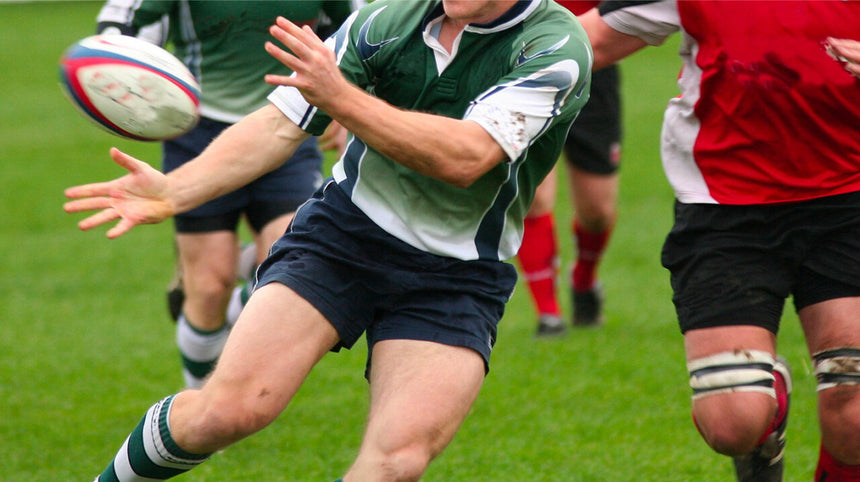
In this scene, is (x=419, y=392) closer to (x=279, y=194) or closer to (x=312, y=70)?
(x=312, y=70)

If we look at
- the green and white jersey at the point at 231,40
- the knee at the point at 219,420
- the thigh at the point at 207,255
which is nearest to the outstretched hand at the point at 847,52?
the knee at the point at 219,420

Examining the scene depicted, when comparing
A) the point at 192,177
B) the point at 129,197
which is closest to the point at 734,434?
the point at 192,177

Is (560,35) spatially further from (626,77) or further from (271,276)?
(626,77)

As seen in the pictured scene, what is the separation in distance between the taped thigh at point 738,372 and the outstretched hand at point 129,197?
163 centimetres

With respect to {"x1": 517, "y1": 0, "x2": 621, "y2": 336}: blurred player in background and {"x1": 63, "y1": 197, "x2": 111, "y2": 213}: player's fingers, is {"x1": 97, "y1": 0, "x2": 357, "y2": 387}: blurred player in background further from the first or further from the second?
{"x1": 517, "y1": 0, "x2": 621, "y2": 336}: blurred player in background

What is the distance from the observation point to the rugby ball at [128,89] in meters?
3.54

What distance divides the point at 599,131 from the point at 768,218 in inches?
115

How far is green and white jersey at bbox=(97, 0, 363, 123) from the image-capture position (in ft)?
16.5

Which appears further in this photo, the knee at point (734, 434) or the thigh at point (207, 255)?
the thigh at point (207, 255)

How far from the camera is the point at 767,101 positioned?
11.8ft

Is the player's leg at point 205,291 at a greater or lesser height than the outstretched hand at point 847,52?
lesser

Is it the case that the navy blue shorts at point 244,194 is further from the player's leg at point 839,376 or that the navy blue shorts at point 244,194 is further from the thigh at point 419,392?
the player's leg at point 839,376

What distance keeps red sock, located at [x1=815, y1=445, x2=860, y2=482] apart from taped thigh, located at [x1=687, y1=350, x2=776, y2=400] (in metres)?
0.31

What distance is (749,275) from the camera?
3656 mm
